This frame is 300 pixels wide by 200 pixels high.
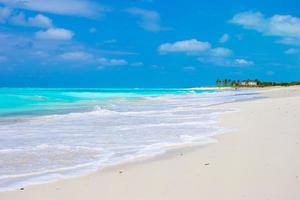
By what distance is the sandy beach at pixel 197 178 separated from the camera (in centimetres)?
507

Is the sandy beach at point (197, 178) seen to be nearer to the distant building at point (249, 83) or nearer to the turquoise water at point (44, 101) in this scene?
the turquoise water at point (44, 101)

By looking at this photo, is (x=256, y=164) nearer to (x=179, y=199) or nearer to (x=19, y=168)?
(x=179, y=199)

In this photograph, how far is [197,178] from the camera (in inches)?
230

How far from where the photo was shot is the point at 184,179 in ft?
19.1

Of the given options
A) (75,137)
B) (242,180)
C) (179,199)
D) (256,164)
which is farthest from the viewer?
(75,137)

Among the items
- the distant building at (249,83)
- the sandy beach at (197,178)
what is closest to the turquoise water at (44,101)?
the sandy beach at (197,178)

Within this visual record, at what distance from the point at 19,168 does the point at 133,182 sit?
224cm

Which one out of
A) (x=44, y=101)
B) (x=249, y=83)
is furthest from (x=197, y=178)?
(x=249, y=83)

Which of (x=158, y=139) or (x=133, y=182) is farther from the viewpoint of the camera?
(x=158, y=139)

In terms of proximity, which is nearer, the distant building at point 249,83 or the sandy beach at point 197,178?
the sandy beach at point 197,178

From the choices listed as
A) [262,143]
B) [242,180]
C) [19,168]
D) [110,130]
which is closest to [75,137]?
[110,130]

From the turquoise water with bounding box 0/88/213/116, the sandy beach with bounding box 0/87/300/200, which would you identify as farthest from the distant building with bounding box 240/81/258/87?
the sandy beach with bounding box 0/87/300/200

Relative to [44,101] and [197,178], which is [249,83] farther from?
[197,178]

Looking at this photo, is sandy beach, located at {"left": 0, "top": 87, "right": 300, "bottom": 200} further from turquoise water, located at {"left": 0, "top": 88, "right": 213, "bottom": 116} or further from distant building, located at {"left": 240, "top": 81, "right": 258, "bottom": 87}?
distant building, located at {"left": 240, "top": 81, "right": 258, "bottom": 87}
